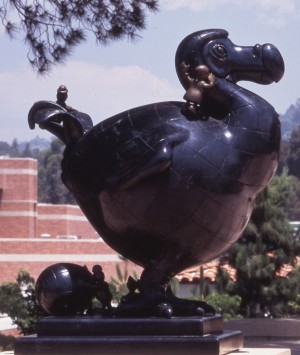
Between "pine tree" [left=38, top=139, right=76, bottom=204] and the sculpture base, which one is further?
"pine tree" [left=38, top=139, right=76, bottom=204]

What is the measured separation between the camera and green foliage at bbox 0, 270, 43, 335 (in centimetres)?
1584

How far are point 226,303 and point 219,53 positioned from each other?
9.37 metres

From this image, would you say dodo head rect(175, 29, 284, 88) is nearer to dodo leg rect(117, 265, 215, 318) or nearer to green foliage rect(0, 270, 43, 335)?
dodo leg rect(117, 265, 215, 318)

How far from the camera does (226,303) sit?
15.3 meters

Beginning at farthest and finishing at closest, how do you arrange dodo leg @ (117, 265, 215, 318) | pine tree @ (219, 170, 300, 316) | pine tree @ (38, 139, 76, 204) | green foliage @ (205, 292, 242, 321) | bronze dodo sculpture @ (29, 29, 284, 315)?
pine tree @ (38, 139, 76, 204), pine tree @ (219, 170, 300, 316), green foliage @ (205, 292, 242, 321), dodo leg @ (117, 265, 215, 318), bronze dodo sculpture @ (29, 29, 284, 315)

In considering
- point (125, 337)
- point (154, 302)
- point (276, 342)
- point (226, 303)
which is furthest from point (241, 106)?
point (226, 303)

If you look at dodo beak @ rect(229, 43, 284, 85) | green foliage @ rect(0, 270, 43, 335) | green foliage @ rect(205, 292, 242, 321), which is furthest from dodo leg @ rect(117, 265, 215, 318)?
green foliage @ rect(0, 270, 43, 335)

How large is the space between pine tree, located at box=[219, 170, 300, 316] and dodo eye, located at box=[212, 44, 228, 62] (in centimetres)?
994

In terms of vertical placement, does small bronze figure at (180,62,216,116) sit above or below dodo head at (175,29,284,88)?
below

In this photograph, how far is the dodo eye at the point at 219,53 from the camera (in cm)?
627

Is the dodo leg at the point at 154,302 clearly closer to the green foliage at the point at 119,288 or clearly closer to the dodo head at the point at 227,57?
the dodo head at the point at 227,57

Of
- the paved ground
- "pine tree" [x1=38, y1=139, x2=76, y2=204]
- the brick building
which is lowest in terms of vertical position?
the paved ground

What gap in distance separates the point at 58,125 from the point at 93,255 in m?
24.3

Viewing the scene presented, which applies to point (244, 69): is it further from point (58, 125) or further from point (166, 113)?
point (58, 125)
